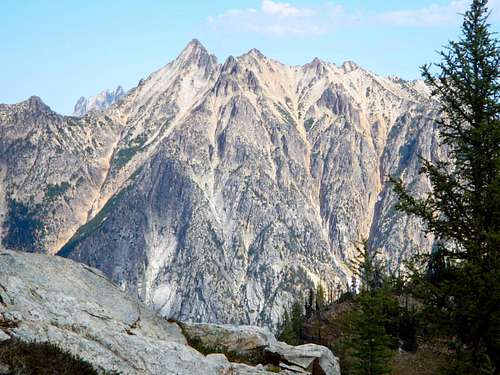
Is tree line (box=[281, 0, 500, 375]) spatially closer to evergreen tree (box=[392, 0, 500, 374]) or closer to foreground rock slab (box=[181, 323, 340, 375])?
evergreen tree (box=[392, 0, 500, 374])

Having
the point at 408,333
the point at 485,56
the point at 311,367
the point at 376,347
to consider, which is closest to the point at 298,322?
the point at 408,333

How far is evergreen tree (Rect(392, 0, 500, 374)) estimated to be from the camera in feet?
63.2

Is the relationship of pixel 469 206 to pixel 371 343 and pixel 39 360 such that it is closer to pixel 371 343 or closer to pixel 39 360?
pixel 39 360

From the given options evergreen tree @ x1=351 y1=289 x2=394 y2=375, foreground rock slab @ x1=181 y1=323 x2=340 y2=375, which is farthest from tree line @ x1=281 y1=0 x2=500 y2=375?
evergreen tree @ x1=351 y1=289 x2=394 y2=375

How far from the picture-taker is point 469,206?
2092cm

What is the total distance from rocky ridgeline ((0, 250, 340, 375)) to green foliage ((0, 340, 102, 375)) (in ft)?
1.21

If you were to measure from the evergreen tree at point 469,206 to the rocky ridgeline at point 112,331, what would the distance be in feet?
26.5

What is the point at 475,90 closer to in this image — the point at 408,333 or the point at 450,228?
the point at 450,228

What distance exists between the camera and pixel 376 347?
44.1m

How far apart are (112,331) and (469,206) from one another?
47.9 ft

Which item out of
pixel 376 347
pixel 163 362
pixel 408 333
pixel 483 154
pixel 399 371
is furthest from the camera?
pixel 408 333

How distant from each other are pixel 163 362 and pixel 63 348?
3741 millimetres

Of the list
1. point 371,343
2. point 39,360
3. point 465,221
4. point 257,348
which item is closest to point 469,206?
point 465,221

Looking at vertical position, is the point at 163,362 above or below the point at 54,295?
below
